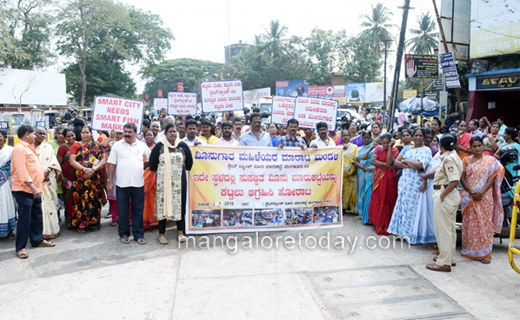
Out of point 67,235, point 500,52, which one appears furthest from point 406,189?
point 500,52

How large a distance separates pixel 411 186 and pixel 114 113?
4.56 metres

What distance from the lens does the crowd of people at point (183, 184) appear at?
457cm

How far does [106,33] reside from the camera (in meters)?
35.8

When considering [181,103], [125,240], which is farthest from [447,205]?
[181,103]

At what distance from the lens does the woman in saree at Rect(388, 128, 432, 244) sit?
5.08m

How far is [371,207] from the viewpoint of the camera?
230 inches

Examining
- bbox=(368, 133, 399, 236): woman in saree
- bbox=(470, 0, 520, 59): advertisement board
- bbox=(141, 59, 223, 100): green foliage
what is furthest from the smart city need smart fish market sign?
bbox=(141, 59, 223, 100): green foliage

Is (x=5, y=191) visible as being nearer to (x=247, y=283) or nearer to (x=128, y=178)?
(x=128, y=178)

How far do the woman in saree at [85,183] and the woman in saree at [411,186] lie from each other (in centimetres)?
445

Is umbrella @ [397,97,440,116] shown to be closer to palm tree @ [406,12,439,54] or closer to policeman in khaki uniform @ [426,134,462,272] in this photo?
policeman in khaki uniform @ [426,134,462,272]

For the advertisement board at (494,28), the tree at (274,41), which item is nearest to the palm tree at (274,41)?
the tree at (274,41)

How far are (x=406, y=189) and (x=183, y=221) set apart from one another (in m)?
3.21

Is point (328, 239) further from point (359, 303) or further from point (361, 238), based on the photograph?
point (359, 303)

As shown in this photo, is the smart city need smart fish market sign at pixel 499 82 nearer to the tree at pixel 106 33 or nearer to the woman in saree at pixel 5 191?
the woman in saree at pixel 5 191
